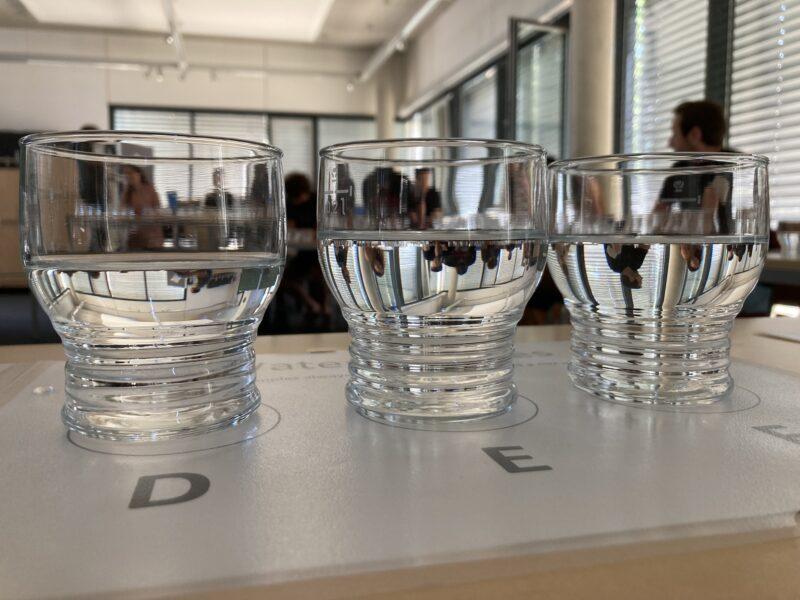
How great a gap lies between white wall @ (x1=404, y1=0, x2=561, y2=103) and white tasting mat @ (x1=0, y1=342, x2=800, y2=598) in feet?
12.2

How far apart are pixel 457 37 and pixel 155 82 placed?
3047 millimetres

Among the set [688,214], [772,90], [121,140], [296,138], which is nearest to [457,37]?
[296,138]

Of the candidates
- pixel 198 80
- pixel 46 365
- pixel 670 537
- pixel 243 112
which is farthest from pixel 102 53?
pixel 670 537

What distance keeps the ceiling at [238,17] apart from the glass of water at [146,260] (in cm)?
532

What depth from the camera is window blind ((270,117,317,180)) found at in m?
6.62

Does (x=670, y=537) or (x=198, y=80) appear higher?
(x=198, y=80)

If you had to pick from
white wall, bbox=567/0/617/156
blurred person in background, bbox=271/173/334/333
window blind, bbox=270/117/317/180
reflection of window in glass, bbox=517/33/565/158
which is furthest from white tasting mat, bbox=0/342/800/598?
window blind, bbox=270/117/317/180

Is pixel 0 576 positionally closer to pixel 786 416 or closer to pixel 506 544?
pixel 506 544

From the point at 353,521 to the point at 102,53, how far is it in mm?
6888

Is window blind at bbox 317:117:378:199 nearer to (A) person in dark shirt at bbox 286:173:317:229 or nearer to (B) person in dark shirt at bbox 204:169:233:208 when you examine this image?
(A) person in dark shirt at bbox 286:173:317:229

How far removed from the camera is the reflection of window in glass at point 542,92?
3717 mm

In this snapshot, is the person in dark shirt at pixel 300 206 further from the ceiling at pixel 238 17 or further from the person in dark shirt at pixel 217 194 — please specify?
the ceiling at pixel 238 17

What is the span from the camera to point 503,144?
0.32 meters

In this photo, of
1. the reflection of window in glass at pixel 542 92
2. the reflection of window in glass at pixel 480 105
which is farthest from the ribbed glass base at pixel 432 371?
the reflection of window in glass at pixel 480 105
